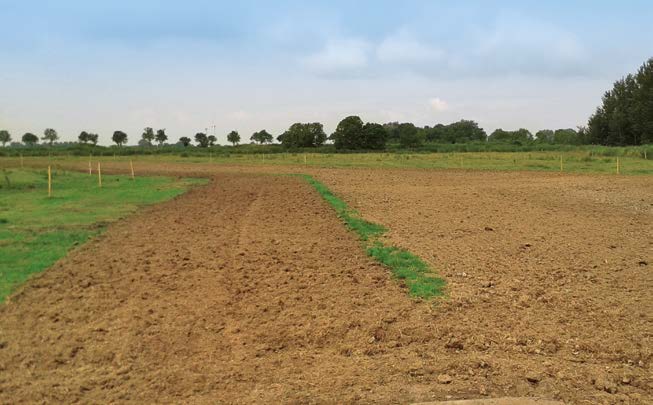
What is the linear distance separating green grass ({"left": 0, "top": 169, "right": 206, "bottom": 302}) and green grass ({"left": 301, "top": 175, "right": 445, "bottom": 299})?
504 centimetres

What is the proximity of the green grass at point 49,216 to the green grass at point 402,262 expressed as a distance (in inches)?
199

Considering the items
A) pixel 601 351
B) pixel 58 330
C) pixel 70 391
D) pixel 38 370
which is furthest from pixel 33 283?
pixel 601 351

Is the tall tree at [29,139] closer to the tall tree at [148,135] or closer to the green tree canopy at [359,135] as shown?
the tall tree at [148,135]

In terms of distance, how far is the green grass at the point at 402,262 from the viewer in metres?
6.82

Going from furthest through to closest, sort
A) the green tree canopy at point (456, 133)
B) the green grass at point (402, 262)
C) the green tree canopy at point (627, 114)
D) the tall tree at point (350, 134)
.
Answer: the green tree canopy at point (456, 133) < the tall tree at point (350, 134) < the green tree canopy at point (627, 114) < the green grass at point (402, 262)

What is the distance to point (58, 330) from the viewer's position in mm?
5547

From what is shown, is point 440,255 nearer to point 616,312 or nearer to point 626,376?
point 616,312

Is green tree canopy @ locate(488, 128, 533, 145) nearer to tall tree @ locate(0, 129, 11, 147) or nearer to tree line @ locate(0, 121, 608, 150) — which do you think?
tree line @ locate(0, 121, 608, 150)

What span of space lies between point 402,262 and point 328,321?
2.94 metres

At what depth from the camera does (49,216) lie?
1420 centimetres

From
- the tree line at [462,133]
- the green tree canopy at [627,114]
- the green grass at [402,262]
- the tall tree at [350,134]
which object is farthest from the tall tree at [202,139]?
the green grass at [402,262]

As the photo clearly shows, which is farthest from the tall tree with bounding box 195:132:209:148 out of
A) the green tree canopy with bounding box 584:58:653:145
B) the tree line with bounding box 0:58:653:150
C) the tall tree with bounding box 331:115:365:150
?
the green tree canopy with bounding box 584:58:653:145

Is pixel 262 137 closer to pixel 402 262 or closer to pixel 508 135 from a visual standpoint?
pixel 508 135

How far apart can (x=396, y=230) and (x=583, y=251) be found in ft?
12.3
